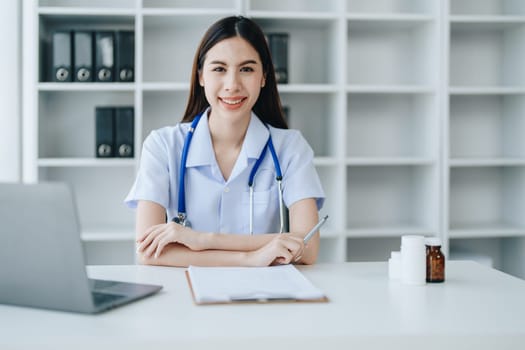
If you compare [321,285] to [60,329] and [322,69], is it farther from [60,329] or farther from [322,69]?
[322,69]

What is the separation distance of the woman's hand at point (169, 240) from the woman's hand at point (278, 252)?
0.48ft

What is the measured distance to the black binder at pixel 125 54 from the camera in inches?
120

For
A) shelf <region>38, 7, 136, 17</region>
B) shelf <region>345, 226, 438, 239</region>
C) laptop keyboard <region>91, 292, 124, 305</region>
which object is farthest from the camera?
shelf <region>345, 226, 438, 239</region>

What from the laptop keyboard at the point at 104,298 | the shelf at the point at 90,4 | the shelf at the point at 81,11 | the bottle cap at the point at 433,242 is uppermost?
the shelf at the point at 90,4

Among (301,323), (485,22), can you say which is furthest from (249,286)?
(485,22)

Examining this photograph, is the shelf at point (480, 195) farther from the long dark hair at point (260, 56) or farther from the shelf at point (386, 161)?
the long dark hair at point (260, 56)

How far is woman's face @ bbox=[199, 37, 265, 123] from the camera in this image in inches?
80.6

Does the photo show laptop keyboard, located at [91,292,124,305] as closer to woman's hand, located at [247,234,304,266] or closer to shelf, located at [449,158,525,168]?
woman's hand, located at [247,234,304,266]

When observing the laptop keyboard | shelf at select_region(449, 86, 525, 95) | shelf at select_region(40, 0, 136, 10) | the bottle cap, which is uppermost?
shelf at select_region(40, 0, 136, 10)

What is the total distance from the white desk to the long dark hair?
3.30 feet

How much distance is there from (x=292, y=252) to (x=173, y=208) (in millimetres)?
636

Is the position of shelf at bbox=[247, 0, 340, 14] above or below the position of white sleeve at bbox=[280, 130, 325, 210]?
above

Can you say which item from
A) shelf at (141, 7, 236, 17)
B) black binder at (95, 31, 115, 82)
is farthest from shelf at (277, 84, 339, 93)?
black binder at (95, 31, 115, 82)

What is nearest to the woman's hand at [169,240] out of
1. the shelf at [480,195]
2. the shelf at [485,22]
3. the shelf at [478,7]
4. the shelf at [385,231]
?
the shelf at [385,231]
